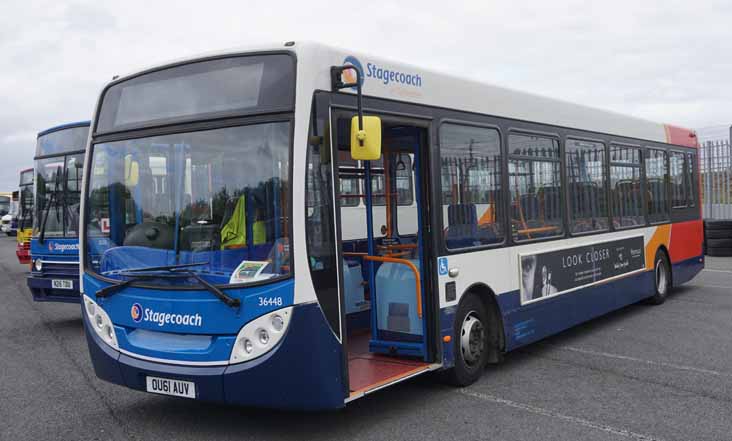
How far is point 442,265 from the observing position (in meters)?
6.07

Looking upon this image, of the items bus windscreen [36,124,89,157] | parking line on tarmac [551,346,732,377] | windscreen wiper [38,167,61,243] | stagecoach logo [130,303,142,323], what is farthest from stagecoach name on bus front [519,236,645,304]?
windscreen wiper [38,167,61,243]

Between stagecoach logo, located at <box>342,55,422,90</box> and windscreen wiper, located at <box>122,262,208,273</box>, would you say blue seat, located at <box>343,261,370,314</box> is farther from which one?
windscreen wiper, located at <box>122,262,208,273</box>

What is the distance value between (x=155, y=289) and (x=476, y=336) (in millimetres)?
2958

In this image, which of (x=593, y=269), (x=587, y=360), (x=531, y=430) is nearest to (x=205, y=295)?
(x=531, y=430)

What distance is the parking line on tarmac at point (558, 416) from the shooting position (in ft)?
16.6

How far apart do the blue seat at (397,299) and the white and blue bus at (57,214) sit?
5416mm

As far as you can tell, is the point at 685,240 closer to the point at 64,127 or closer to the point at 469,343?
the point at 469,343

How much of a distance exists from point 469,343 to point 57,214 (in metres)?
6.78

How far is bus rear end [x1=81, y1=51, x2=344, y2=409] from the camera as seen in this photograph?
4.69 metres

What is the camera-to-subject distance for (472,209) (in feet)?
21.6

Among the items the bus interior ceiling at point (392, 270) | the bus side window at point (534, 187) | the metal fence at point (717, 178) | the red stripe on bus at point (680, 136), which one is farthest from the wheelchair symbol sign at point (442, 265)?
the metal fence at point (717, 178)

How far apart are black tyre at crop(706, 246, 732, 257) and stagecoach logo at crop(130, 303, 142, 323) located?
1666 cm

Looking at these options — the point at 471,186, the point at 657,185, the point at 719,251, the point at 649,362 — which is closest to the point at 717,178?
the point at 719,251

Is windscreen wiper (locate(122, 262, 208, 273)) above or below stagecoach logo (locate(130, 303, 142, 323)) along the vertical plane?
above
